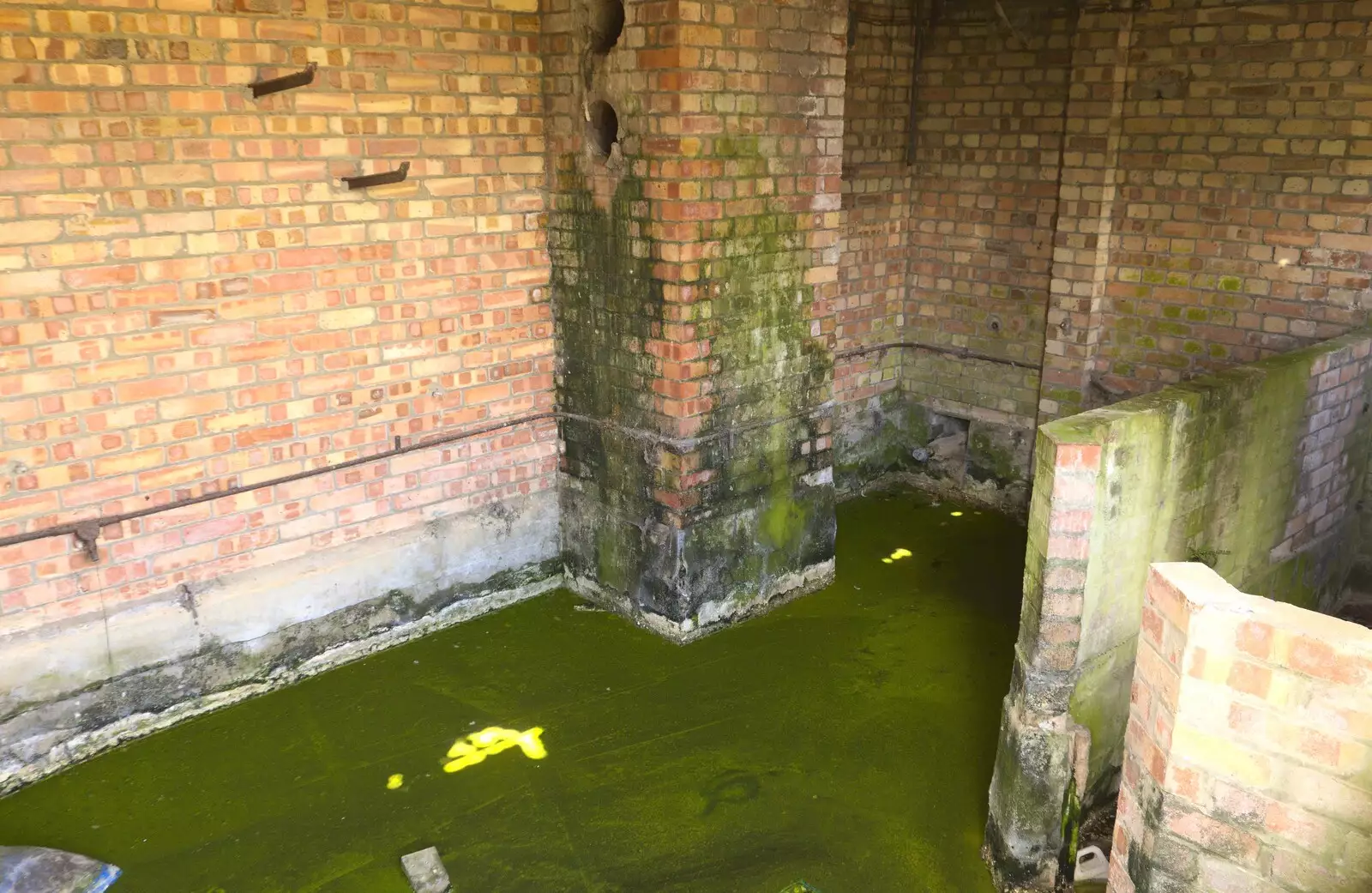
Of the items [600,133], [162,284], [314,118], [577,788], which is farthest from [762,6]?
[577,788]

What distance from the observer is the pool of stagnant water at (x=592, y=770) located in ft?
10.7

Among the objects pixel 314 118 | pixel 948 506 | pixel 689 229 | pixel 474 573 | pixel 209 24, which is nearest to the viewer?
pixel 209 24

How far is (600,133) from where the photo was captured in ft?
14.8

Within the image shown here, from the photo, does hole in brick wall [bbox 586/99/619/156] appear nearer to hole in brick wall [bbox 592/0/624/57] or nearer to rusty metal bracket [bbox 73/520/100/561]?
hole in brick wall [bbox 592/0/624/57]

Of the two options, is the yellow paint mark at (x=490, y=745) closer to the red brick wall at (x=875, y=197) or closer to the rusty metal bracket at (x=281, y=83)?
the rusty metal bracket at (x=281, y=83)

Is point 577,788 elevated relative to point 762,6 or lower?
lower

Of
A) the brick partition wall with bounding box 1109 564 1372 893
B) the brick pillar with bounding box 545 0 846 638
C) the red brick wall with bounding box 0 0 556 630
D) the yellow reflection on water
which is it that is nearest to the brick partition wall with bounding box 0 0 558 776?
the red brick wall with bounding box 0 0 556 630

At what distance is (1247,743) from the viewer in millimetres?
2242

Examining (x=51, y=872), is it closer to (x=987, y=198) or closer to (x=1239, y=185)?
(x=987, y=198)

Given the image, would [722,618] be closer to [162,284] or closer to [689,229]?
[689,229]

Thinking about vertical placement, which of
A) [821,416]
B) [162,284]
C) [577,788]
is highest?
[162,284]

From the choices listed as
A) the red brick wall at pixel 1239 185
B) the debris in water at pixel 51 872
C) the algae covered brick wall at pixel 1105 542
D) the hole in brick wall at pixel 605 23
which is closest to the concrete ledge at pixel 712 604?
the algae covered brick wall at pixel 1105 542

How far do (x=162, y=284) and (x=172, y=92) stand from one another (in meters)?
0.69

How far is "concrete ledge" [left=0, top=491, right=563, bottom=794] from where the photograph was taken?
3.64 metres
